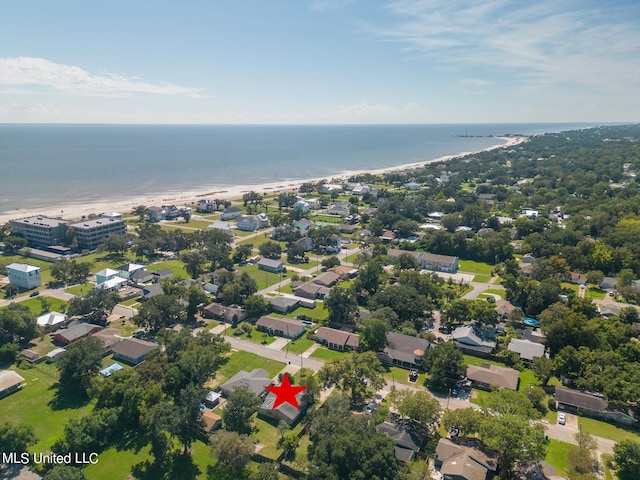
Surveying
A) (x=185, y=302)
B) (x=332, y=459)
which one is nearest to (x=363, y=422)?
(x=332, y=459)

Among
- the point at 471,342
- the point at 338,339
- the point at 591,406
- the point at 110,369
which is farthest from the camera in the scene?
the point at 338,339

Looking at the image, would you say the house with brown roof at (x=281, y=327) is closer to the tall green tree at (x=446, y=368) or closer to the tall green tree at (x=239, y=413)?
the tall green tree at (x=446, y=368)

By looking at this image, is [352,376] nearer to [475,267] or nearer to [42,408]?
[42,408]

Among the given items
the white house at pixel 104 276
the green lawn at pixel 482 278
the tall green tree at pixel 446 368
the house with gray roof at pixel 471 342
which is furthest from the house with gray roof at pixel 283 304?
the green lawn at pixel 482 278

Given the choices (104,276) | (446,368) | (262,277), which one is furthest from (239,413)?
(104,276)

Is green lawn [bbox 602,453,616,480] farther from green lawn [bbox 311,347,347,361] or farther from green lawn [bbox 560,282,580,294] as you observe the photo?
green lawn [bbox 560,282,580,294]

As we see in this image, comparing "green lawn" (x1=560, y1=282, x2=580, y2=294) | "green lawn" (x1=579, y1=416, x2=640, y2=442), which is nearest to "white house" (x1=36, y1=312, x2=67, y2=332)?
"green lawn" (x1=579, y1=416, x2=640, y2=442)

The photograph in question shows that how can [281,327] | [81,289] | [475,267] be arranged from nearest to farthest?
[281,327] → [81,289] → [475,267]

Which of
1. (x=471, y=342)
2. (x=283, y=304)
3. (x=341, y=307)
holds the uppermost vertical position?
(x=341, y=307)
